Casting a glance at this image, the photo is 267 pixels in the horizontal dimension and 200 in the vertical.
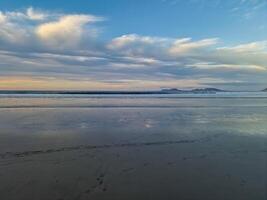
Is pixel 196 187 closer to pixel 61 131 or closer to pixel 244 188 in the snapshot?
pixel 244 188

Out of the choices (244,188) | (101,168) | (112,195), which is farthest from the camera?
(101,168)

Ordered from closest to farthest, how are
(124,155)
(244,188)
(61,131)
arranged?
(244,188) < (124,155) < (61,131)

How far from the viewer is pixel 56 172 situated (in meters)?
8.30

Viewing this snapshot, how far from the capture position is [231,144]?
12.4 m

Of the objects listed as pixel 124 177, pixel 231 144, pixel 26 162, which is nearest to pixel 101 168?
pixel 124 177

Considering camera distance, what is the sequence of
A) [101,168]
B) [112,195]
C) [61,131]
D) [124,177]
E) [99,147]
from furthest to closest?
[61,131] < [99,147] < [101,168] < [124,177] < [112,195]

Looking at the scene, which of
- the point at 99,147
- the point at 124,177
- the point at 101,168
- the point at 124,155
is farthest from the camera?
the point at 99,147

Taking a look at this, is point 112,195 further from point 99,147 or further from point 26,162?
point 99,147

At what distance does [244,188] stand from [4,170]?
6174mm

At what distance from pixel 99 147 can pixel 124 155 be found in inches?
64.8

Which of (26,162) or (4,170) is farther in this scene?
(26,162)

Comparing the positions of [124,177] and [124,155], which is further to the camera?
[124,155]

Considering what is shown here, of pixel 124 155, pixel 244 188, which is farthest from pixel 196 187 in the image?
pixel 124 155

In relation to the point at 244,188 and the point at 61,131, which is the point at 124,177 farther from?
the point at 61,131
